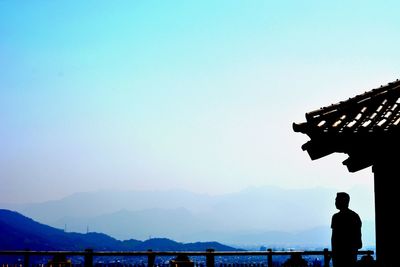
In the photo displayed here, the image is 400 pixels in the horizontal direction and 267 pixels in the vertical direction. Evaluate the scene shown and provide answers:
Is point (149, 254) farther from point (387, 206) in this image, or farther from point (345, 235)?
point (387, 206)

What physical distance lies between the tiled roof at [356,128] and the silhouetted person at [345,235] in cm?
75

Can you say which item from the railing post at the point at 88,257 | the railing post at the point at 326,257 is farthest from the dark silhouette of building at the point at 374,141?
the railing post at the point at 88,257

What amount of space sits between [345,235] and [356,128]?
1.97m

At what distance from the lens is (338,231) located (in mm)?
10578

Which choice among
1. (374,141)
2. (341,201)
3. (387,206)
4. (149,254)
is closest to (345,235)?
(341,201)

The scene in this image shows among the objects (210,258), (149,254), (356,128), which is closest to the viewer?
(356,128)

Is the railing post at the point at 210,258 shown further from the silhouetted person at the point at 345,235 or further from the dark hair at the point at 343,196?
the dark hair at the point at 343,196

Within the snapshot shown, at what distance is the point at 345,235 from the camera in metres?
10.5

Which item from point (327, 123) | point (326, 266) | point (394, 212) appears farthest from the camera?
point (326, 266)

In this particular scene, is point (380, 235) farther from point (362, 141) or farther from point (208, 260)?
point (208, 260)

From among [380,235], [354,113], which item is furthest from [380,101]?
[380,235]

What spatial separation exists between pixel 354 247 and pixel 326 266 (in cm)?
1081

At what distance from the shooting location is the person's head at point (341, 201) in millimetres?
10586

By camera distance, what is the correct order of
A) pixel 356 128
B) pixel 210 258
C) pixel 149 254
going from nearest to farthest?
pixel 356 128
pixel 149 254
pixel 210 258
